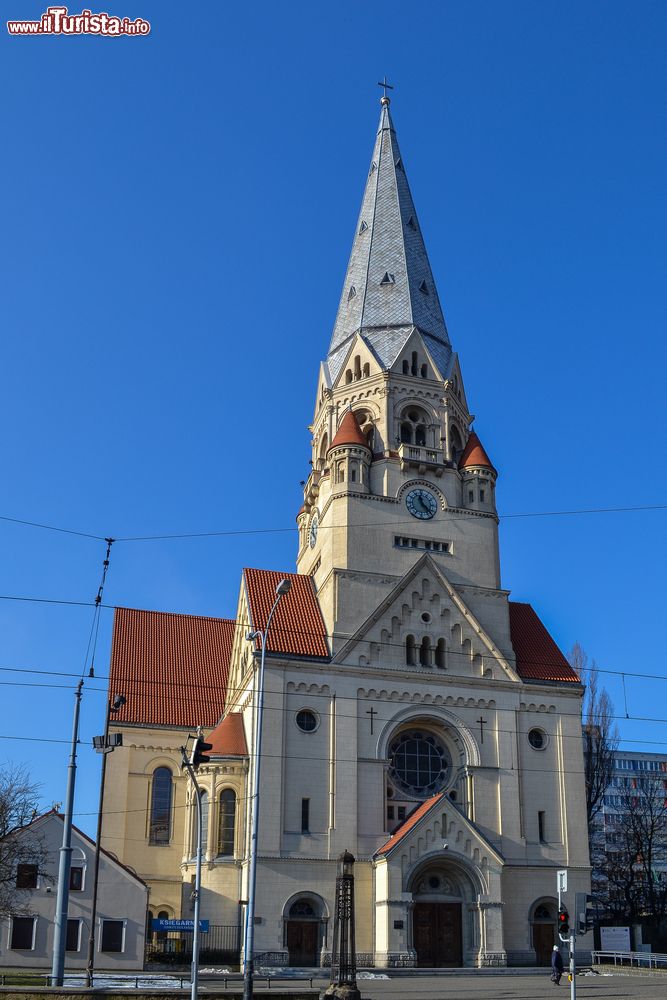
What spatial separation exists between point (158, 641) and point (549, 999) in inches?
1285

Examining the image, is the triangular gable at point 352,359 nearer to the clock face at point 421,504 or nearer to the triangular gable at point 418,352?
the triangular gable at point 418,352

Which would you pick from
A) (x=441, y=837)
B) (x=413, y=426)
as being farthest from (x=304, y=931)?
(x=413, y=426)

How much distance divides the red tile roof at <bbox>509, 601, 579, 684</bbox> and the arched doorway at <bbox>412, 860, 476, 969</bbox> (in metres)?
10.5

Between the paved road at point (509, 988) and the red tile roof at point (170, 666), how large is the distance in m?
19.1

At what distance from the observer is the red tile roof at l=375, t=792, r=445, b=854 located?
42.6 metres

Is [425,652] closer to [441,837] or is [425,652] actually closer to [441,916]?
[441,837]

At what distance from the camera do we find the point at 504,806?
46.8 meters

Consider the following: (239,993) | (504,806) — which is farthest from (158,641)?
(239,993)

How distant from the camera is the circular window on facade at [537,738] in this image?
48.8 meters

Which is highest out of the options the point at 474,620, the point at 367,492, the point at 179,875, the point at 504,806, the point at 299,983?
the point at 367,492

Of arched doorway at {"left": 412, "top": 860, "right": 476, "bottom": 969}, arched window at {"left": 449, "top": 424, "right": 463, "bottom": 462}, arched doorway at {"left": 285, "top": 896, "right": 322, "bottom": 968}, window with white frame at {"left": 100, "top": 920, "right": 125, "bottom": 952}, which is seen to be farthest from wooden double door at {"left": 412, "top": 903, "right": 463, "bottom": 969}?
arched window at {"left": 449, "top": 424, "right": 463, "bottom": 462}

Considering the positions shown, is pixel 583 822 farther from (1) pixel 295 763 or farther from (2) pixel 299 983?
(2) pixel 299 983

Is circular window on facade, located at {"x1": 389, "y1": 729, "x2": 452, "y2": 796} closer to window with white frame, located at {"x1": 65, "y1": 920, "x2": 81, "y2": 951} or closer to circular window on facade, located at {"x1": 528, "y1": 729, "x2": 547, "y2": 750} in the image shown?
circular window on facade, located at {"x1": 528, "y1": 729, "x2": 547, "y2": 750}

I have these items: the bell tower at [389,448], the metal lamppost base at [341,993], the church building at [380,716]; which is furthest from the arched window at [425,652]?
the metal lamppost base at [341,993]
